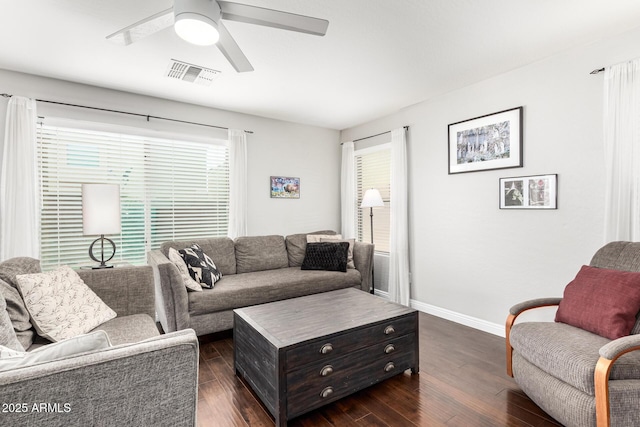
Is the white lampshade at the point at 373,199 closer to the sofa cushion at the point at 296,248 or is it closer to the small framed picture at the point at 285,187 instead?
the sofa cushion at the point at 296,248

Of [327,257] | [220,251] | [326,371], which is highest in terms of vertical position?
[220,251]

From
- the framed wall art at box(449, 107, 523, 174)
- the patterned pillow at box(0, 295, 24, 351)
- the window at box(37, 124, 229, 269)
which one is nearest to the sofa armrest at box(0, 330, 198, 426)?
the patterned pillow at box(0, 295, 24, 351)

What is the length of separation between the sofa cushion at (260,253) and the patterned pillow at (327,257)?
341 mm

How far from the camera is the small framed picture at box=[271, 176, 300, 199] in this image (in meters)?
4.40

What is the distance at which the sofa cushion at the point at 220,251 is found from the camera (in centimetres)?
351

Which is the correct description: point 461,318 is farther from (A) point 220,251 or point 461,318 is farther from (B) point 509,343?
(A) point 220,251

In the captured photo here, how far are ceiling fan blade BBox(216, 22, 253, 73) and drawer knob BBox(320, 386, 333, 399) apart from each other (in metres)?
2.19

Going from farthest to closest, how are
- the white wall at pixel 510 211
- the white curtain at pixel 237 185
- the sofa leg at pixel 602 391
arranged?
the white curtain at pixel 237 185, the white wall at pixel 510 211, the sofa leg at pixel 602 391

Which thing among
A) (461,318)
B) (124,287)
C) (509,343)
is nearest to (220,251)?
(124,287)

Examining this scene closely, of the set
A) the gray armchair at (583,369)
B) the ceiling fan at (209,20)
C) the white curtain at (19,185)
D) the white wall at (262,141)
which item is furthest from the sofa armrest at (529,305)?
the white curtain at (19,185)

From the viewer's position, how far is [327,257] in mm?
3822

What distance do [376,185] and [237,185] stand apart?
6.55ft

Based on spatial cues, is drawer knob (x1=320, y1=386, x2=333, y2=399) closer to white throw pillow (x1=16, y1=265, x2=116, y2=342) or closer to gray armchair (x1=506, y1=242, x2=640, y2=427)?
gray armchair (x1=506, y1=242, x2=640, y2=427)

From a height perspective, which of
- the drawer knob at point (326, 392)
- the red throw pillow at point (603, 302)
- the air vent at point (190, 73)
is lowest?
the drawer knob at point (326, 392)
